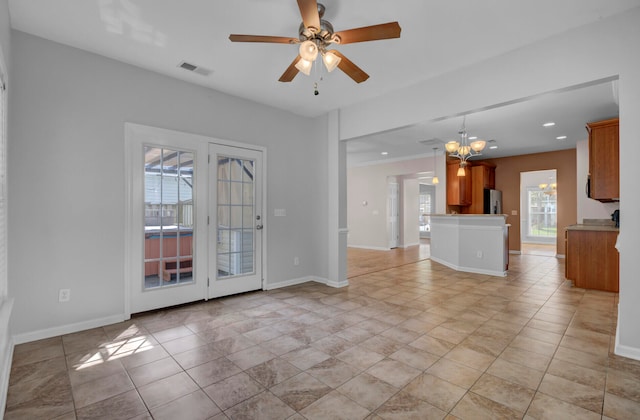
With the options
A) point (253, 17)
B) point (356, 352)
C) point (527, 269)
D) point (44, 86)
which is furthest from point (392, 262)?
point (44, 86)

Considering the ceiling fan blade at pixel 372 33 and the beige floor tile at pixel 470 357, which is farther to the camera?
the beige floor tile at pixel 470 357

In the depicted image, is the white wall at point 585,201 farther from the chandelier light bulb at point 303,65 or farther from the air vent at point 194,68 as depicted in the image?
the air vent at point 194,68

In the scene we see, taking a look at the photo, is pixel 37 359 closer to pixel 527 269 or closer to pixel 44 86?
pixel 44 86

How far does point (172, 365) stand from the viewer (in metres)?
2.36

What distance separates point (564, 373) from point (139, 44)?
451cm

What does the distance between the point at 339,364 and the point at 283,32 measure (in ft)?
9.40

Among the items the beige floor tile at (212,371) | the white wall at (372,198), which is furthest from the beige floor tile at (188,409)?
the white wall at (372,198)

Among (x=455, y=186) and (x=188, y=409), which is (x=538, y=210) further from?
(x=188, y=409)

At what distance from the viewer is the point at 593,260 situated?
182 inches

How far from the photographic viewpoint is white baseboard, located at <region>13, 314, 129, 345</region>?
2744 mm

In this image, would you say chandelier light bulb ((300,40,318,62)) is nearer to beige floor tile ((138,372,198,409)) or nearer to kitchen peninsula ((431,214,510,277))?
beige floor tile ((138,372,198,409))

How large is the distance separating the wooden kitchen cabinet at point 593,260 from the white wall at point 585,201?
6.99 ft

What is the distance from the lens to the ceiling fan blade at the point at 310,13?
1.97 metres

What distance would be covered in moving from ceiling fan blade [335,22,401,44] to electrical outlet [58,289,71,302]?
3.36 meters
